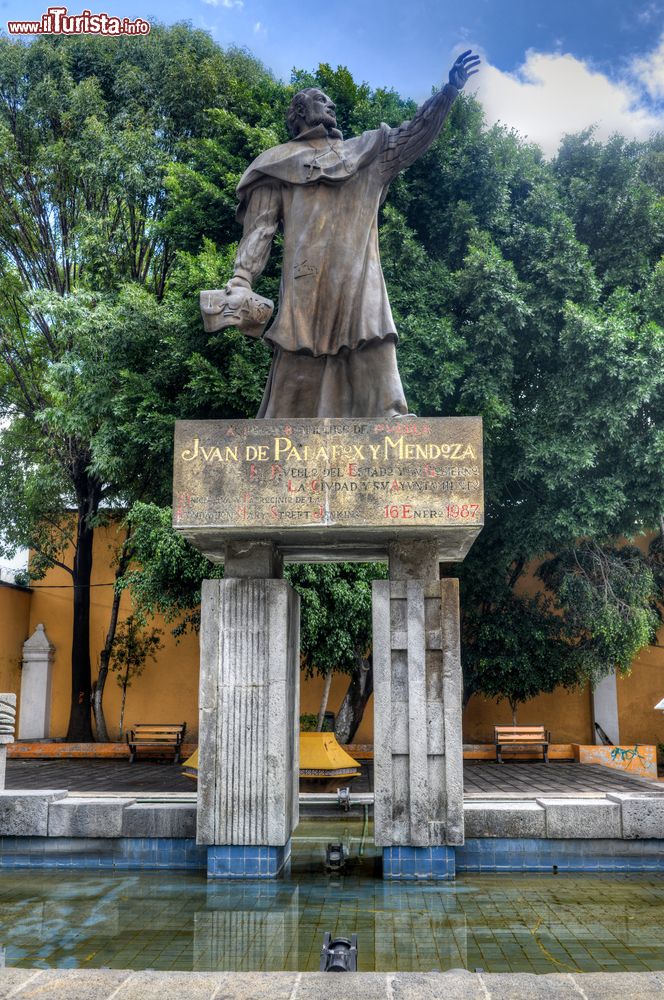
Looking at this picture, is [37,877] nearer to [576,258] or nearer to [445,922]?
[445,922]

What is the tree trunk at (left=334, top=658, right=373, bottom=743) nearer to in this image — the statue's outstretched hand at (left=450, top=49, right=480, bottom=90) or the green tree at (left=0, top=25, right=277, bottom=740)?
the green tree at (left=0, top=25, right=277, bottom=740)

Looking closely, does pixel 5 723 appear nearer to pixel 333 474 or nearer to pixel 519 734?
pixel 333 474

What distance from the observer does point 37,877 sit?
575 centimetres

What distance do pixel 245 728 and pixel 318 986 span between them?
9.29 ft

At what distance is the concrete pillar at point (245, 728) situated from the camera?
5.63 m

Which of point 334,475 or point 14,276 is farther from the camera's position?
point 14,276

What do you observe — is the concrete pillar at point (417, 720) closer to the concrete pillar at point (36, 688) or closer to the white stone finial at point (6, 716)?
the white stone finial at point (6, 716)

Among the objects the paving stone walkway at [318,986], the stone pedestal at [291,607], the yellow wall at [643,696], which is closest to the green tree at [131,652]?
the yellow wall at [643,696]

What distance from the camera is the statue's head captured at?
20.7 ft

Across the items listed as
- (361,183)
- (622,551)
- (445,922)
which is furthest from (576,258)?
(445,922)

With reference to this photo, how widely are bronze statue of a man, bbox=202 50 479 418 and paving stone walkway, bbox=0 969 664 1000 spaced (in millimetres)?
3633

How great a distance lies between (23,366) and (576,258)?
36.2 feet

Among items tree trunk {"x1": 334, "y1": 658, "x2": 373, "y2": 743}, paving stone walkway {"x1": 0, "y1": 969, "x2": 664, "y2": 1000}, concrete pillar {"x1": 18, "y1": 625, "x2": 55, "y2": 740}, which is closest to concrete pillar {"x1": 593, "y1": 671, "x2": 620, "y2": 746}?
tree trunk {"x1": 334, "y1": 658, "x2": 373, "y2": 743}

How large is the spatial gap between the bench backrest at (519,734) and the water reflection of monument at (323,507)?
9.96m
